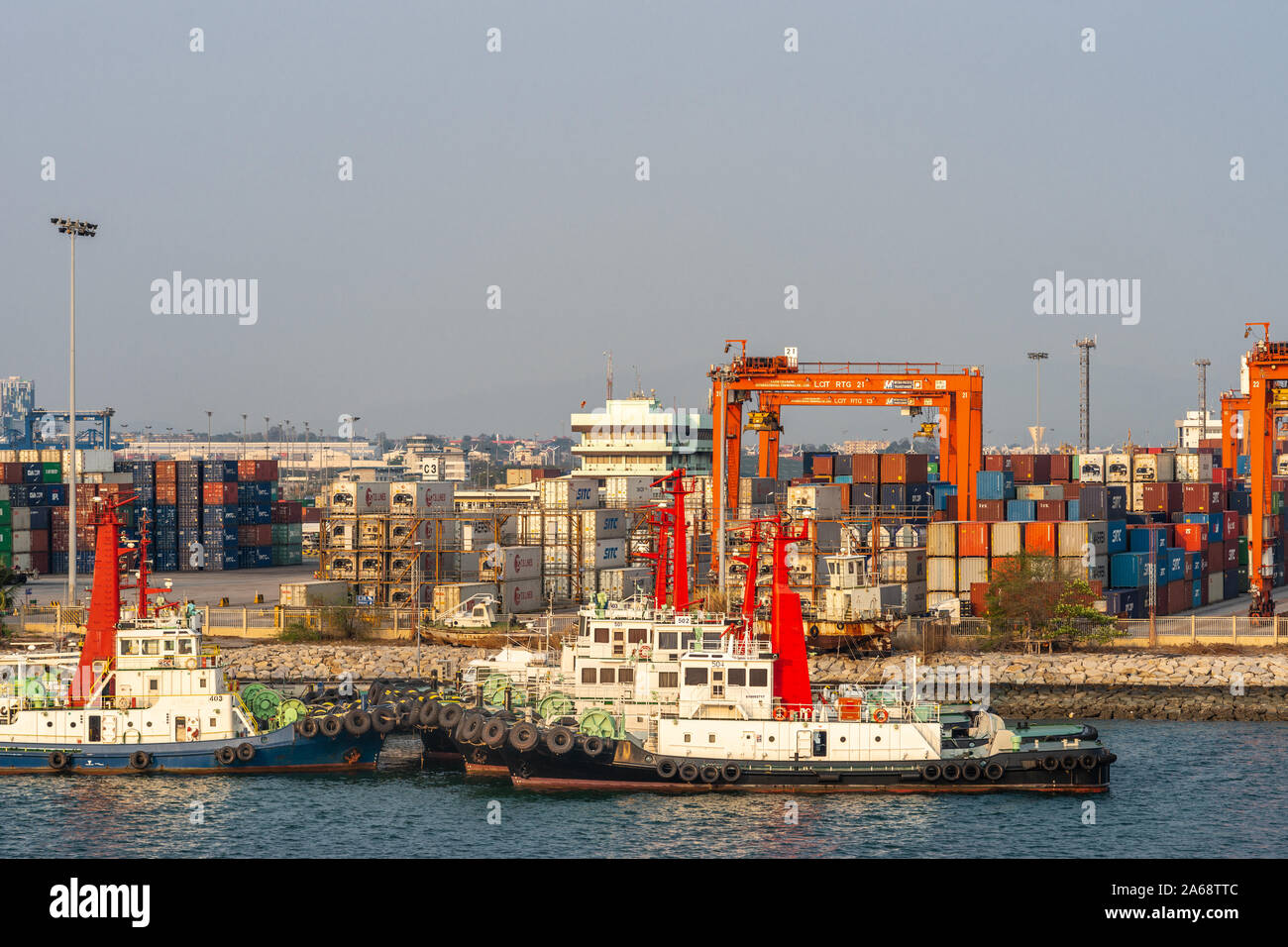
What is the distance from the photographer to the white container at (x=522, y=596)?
6097cm

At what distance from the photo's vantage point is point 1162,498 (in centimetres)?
6894

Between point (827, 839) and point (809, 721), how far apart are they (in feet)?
16.6

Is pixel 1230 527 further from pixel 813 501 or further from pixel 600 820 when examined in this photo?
pixel 600 820

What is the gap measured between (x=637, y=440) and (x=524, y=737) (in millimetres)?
59013

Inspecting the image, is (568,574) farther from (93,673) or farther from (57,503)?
(57,503)

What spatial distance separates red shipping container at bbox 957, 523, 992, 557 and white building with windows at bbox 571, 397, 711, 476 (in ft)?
112

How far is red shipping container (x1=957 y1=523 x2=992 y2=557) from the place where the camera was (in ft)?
188

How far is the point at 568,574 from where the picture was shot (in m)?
64.8

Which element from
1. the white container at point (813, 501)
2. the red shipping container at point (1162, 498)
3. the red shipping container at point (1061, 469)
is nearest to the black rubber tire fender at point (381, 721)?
the white container at point (813, 501)

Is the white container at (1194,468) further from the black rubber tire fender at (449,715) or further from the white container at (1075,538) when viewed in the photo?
the black rubber tire fender at (449,715)

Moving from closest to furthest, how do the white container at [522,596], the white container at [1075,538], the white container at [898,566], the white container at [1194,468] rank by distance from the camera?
the white container at [1075,538] → the white container at [898,566] → the white container at [522,596] → the white container at [1194,468]

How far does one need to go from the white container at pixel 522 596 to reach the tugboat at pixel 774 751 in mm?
25769

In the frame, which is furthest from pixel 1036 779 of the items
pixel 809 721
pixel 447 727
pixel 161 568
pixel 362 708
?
pixel 161 568

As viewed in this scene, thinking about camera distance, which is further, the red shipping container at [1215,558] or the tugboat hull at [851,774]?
the red shipping container at [1215,558]
